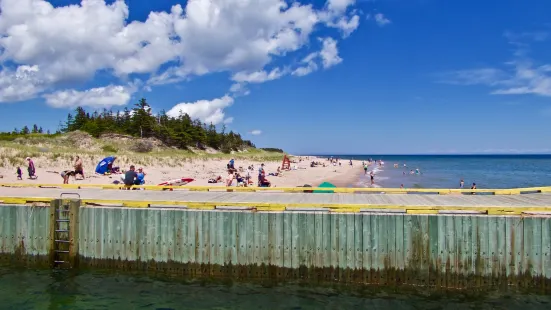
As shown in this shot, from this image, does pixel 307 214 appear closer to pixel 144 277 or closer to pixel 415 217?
pixel 415 217

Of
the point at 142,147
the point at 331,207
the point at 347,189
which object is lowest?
the point at 331,207

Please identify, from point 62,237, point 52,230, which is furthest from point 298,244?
point 52,230

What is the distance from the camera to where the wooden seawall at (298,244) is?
31.5 feet

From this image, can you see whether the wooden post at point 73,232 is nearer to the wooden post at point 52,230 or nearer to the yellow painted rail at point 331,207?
the yellow painted rail at point 331,207

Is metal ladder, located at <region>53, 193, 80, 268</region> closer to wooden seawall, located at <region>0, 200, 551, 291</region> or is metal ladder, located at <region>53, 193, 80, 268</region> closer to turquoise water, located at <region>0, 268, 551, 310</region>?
wooden seawall, located at <region>0, 200, 551, 291</region>

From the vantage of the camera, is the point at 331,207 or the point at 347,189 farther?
the point at 347,189

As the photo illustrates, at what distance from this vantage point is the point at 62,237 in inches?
455

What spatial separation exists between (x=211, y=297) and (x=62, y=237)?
18.6 feet

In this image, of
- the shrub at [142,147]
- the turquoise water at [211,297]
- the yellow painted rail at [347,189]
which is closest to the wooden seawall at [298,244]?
the turquoise water at [211,297]

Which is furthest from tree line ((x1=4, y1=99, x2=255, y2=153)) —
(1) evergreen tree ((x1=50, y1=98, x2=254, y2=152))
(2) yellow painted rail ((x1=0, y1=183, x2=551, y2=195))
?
(2) yellow painted rail ((x1=0, y1=183, x2=551, y2=195))

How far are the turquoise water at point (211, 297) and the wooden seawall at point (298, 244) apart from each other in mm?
437

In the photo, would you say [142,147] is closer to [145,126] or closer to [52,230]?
[145,126]

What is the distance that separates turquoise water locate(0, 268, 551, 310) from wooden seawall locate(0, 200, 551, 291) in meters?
0.44

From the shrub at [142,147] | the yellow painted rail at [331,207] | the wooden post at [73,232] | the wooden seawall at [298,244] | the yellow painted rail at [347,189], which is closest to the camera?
the wooden seawall at [298,244]
